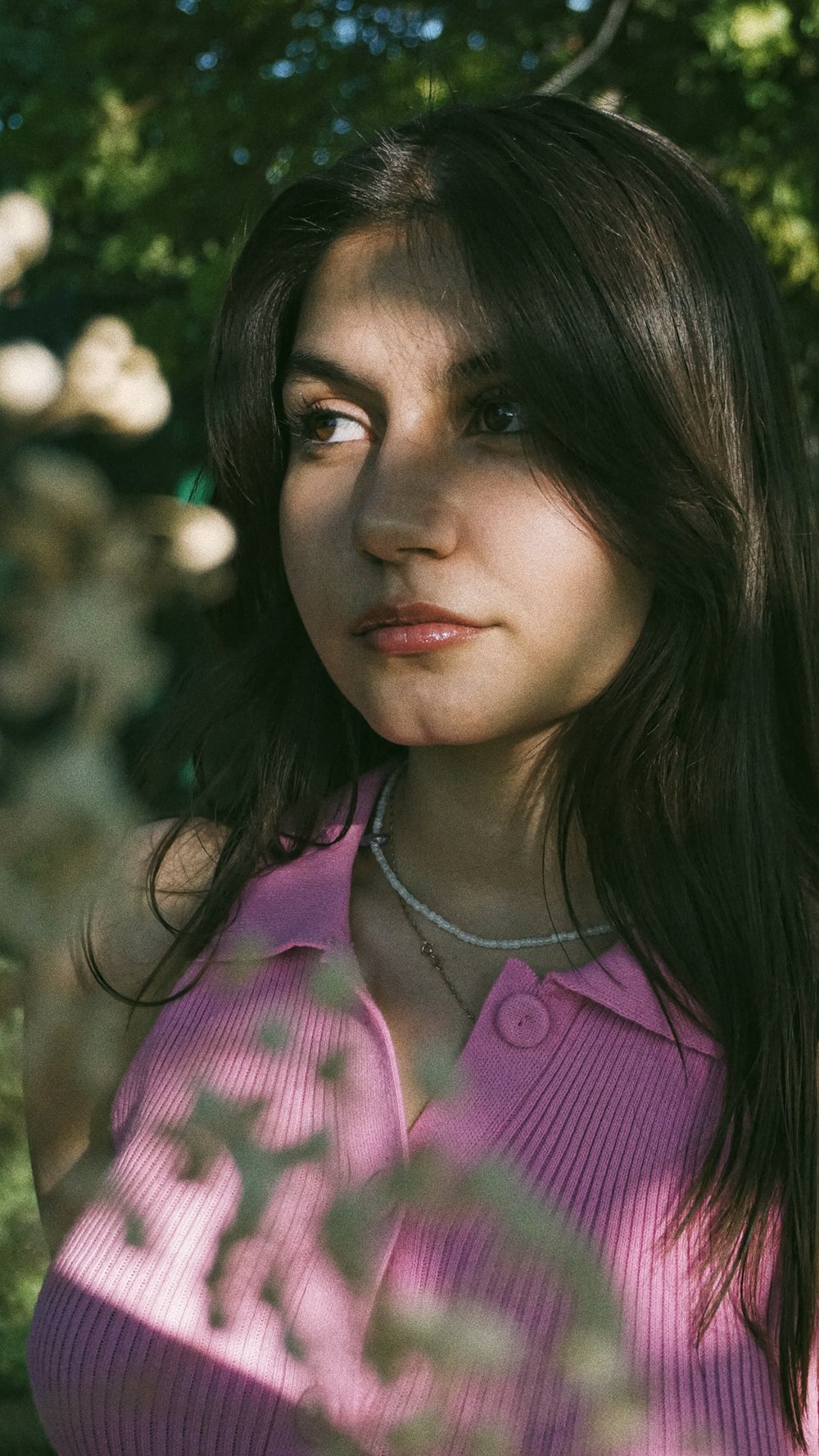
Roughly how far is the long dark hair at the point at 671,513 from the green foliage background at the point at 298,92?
1.91 metres

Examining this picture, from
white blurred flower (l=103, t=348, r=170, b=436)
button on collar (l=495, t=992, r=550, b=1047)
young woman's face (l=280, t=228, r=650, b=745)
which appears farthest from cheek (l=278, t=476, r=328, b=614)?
white blurred flower (l=103, t=348, r=170, b=436)

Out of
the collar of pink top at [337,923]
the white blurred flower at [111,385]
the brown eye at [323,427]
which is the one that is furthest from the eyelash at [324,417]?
the white blurred flower at [111,385]

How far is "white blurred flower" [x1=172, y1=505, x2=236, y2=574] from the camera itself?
1.41 feet

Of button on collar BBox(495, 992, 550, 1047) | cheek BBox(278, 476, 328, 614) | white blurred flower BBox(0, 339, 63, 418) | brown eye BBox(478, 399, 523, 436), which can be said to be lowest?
button on collar BBox(495, 992, 550, 1047)

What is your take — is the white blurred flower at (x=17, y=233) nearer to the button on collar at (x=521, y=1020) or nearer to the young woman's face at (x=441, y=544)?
the young woman's face at (x=441, y=544)

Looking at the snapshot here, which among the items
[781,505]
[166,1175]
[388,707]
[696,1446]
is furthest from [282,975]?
[696,1446]

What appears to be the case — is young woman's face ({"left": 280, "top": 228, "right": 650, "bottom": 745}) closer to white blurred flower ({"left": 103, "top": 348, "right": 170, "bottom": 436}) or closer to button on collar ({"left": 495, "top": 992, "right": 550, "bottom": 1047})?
button on collar ({"left": 495, "top": 992, "right": 550, "bottom": 1047})

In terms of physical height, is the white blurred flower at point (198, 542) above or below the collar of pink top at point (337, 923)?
above

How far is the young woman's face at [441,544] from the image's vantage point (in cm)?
131

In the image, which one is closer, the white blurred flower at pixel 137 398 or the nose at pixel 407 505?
the white blurred flower at pixel 137 398

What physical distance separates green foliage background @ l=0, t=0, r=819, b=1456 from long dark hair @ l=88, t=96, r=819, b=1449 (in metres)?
1.91

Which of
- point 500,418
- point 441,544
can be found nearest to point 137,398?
point 441,544

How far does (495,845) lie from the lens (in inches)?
62.7

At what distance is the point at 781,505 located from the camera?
5.09ft
